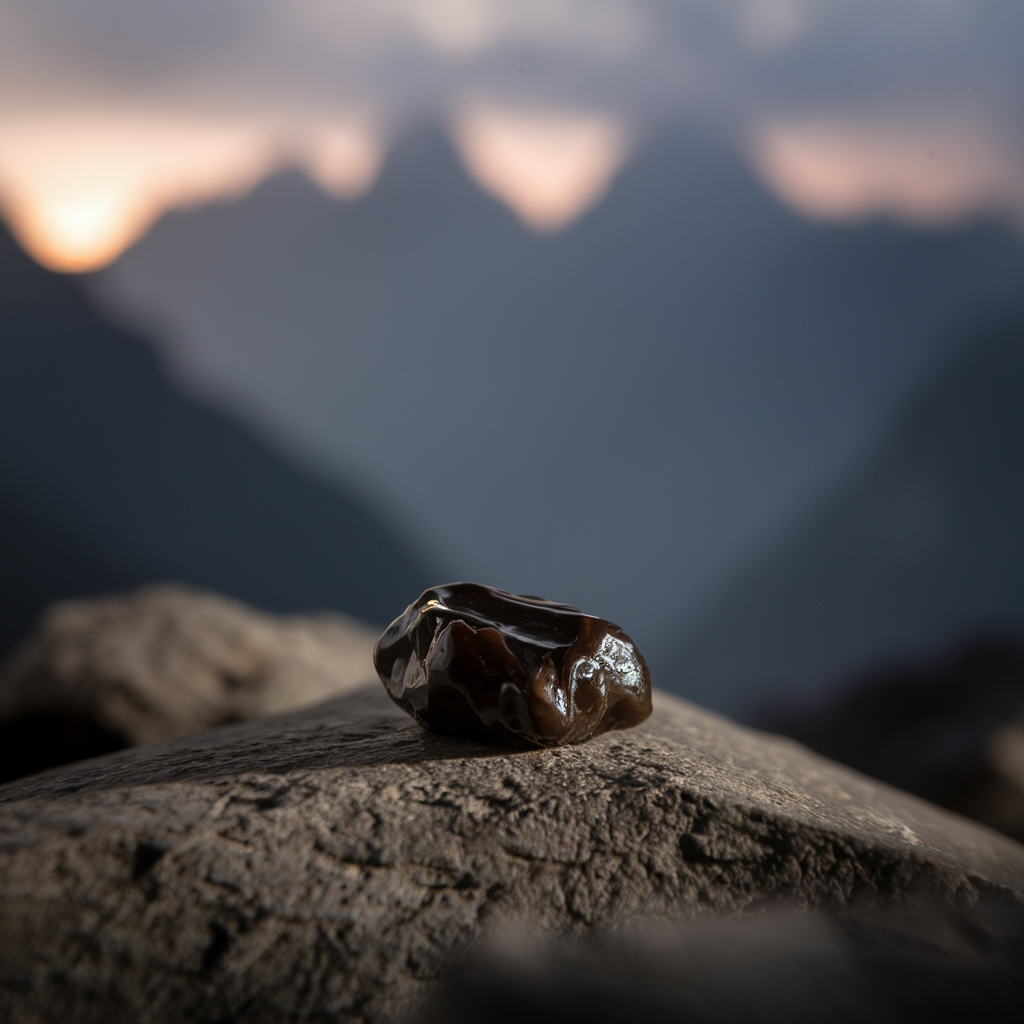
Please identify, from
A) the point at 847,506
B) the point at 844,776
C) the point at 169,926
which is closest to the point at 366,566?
the point at 847,506

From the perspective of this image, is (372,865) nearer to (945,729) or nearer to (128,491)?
(945,729)

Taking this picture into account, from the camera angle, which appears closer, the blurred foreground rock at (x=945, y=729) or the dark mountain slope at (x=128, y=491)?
the blurred foreground rock at (x=945, y=729)

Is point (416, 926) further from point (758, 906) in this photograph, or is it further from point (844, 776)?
point (844, 776)

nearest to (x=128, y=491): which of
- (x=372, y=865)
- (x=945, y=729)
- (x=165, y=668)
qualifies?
(x=165, y=668)

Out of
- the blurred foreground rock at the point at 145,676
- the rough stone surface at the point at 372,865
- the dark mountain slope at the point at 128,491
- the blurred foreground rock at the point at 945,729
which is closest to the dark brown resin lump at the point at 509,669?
the rough stone surface at the point at 372,865

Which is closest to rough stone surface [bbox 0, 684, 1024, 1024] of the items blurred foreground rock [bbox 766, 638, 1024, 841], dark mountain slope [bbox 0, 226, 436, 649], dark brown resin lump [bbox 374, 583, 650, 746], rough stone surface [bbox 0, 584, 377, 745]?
dark brown resin lump [bbox 374, 583, 650, 746]

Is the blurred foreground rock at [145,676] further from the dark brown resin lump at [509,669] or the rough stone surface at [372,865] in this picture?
the rough stone surface at [372,865]
